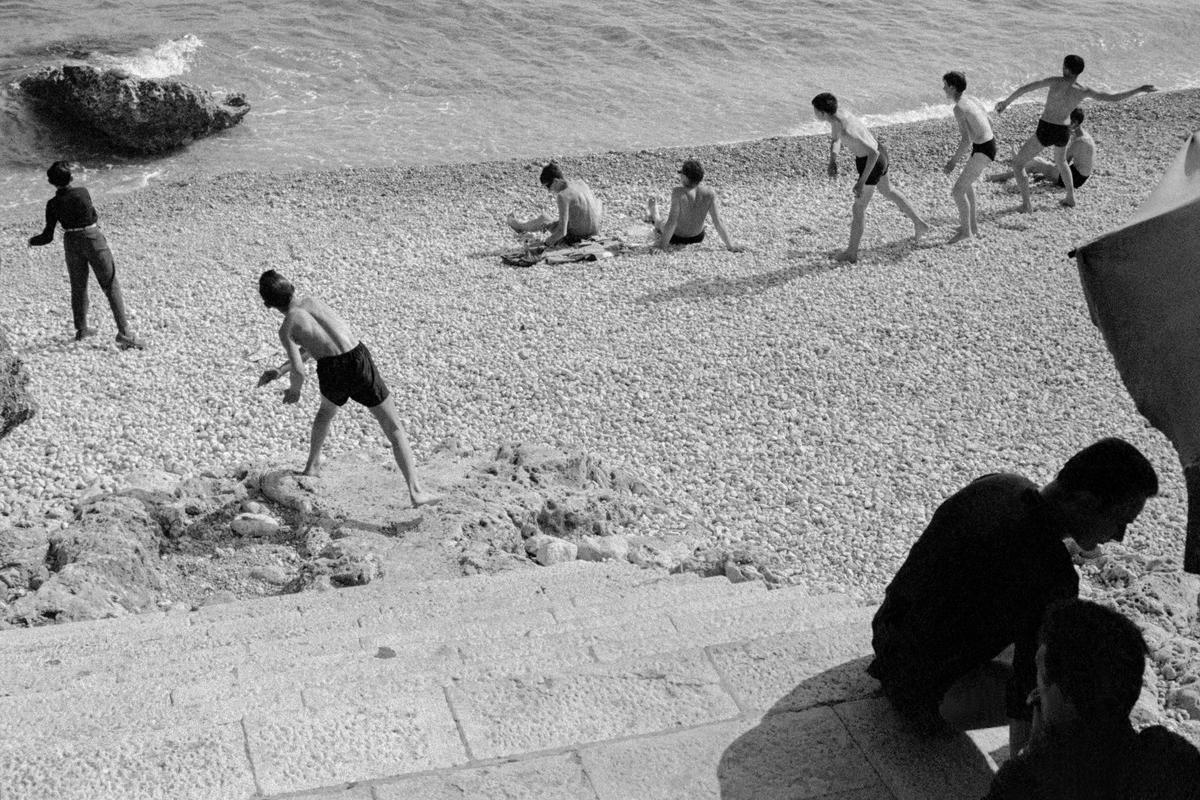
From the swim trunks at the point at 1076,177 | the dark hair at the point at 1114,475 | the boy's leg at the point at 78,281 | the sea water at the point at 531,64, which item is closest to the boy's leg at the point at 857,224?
the swim trunks at the point at 1076,177

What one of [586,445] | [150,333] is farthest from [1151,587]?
[150,333]

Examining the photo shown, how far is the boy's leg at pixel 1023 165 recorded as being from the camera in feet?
43.0

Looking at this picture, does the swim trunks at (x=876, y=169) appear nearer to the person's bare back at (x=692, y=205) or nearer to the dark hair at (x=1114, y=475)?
the person's bare back at (x=692, y=205)

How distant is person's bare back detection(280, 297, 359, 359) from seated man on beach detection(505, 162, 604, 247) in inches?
213

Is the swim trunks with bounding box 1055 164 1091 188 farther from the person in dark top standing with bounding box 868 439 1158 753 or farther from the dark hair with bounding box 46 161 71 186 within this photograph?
the person in dark top standing with bounding box 868 439 1158 753

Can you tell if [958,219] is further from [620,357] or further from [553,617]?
[553,617]

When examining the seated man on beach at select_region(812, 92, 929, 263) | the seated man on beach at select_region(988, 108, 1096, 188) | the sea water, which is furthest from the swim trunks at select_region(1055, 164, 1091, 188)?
the sea water

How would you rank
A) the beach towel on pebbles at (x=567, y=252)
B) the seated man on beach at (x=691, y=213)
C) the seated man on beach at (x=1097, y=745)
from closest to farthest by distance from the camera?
the seated man on beach at (x=1097, y=745) < the seated man on beach at (x=691, y=213) < the beach towel on pebbles at (x=567, y=252)

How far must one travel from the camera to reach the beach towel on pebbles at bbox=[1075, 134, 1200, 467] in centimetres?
331

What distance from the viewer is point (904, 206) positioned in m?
12.2

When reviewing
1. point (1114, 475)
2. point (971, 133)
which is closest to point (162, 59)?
point (971, 133)

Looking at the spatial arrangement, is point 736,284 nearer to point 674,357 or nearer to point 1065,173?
point 674,357

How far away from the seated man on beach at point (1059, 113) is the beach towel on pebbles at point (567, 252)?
420 centimetres

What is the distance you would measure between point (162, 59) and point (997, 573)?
22.1 meters
